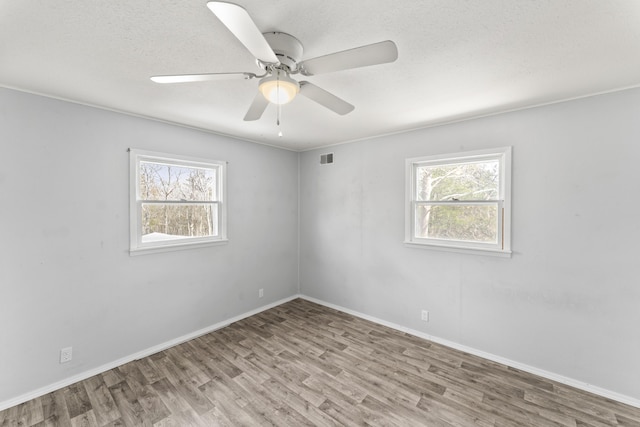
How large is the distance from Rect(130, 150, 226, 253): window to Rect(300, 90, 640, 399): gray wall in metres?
2.13

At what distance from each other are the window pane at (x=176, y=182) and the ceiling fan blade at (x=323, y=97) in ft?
7.13

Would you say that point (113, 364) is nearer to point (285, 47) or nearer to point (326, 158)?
point (285, 47)

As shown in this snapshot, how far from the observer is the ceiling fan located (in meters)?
1.05

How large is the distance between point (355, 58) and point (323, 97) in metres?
0.44

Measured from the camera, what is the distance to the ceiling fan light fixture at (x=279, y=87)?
1.42m

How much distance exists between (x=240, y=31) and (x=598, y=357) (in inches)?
138

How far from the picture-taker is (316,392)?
2246 mm

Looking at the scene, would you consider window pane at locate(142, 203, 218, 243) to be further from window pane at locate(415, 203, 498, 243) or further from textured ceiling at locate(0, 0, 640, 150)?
window pane at locate(415, 203, 498, 243)

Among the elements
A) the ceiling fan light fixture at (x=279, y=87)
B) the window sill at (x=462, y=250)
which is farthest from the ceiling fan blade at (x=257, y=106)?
the window sill at (x=462, y=250)

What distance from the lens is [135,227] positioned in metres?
2.71

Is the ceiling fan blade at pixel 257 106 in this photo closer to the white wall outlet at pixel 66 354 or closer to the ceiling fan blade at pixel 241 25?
the ceiling fan blade at pixel 241 25

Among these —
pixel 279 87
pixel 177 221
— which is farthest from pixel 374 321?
pixel 279 87

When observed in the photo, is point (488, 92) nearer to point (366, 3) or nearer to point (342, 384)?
point (366, 3)

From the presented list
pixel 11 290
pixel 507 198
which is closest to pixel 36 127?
pixel 11 290
